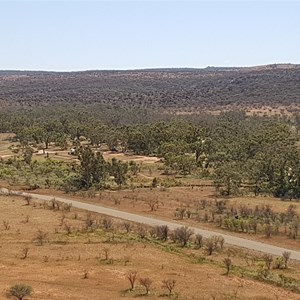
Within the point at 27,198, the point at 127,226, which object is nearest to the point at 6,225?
the point at 127,226

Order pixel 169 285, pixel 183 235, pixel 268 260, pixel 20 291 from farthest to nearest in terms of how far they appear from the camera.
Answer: pixel 183 235 → pixel 268 260 → pixel 169 285 → pixel 20 291

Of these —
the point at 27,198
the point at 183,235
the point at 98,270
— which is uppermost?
the point at 98,270

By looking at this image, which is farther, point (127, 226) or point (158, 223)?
point (158, 223)

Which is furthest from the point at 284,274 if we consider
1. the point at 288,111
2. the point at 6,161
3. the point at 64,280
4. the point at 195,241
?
the point at 288,111

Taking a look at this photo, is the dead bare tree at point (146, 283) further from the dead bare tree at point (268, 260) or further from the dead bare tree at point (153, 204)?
the dead bare tree at point (153, 204)

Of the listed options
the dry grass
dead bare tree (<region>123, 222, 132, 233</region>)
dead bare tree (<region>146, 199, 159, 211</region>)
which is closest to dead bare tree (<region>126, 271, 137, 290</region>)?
the dry grass

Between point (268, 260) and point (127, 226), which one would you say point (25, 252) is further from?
point (268, 260)

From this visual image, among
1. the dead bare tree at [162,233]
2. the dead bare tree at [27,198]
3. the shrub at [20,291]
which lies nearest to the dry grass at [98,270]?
the shrub at [20,291]

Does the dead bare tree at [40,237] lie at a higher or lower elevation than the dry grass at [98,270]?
lower

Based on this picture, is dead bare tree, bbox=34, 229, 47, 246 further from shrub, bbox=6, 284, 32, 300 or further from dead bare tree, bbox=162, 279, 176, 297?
shrub, bbox=6, 284, 32, 300

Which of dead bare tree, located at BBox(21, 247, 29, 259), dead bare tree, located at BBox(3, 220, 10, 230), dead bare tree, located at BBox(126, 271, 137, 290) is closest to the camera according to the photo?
dead bare tree, located at BBox(126, 271, 137, 290)

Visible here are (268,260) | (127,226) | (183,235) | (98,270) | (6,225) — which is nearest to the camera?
(98,270)

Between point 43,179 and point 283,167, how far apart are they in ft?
119

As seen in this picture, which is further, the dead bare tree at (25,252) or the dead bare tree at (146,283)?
the dead bare tree at (25,252)
